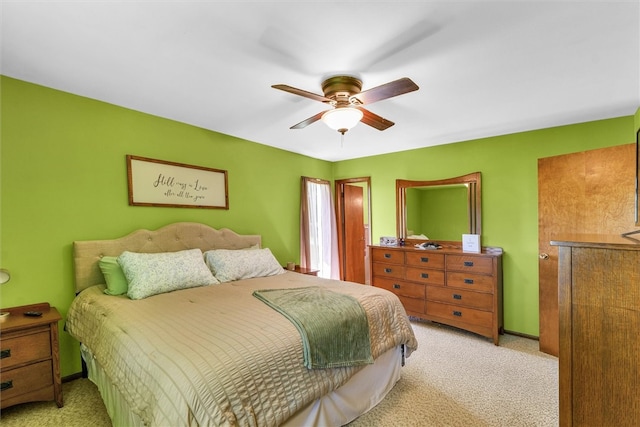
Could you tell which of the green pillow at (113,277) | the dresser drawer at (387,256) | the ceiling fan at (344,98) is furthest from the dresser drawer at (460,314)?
the green pillow at (113,277)

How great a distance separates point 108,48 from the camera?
69.1 inches

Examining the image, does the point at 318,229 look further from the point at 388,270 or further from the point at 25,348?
the point at 25,348

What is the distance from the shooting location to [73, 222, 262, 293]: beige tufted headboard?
2.41 metres

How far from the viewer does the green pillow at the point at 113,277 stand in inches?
90.5

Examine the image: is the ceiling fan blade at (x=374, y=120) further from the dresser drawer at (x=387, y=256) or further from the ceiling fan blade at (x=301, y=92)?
the dresser drawer at (x=387, y=256)

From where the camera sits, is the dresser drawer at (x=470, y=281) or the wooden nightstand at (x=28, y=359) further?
the dresser drawer at (x=470, y=281)

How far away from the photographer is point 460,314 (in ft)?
11.0

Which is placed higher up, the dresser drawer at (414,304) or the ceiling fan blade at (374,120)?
the ceiling fan blade at (374,120)

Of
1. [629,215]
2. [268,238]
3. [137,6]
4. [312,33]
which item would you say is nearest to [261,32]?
[312,33]

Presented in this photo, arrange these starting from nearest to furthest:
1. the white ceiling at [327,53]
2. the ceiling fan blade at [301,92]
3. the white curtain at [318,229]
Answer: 1. the white ceiling at [327,53]
2. the ceiling fan blade at [301,92]
3. the white curtain at [318,229]

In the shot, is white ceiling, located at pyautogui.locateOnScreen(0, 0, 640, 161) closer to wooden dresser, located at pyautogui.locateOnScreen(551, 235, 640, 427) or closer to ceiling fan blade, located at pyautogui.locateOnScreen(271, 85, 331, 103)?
ceiling fan blade, located at pyautogui.locateOnScreen(271, 85, 331, 103)

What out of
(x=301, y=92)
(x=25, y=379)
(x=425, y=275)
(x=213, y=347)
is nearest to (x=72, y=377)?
(x=25, y=379)

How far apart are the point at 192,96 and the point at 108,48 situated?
720mm

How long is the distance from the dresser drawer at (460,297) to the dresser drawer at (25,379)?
3.64 m
